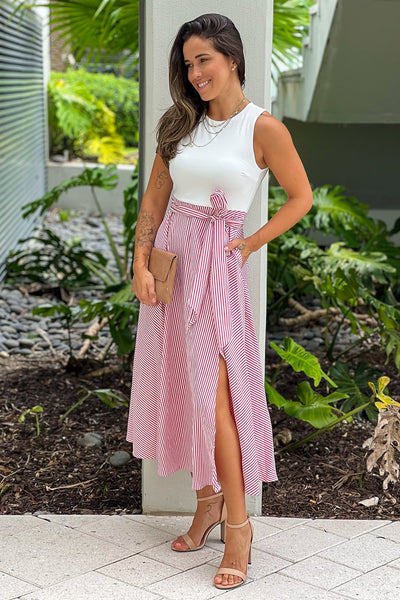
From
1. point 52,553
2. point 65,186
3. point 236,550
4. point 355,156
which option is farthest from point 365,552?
point 355,156

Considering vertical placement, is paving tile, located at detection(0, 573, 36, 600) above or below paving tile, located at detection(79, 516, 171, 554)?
above

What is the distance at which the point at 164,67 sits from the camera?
3.08 m

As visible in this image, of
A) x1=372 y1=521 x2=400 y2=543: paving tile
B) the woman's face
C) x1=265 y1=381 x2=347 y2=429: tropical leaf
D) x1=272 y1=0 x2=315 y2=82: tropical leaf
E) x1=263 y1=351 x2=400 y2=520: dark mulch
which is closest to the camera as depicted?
the woman's face

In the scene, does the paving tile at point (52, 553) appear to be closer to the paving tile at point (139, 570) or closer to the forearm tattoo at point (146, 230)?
the paving tile at point (139, 570)

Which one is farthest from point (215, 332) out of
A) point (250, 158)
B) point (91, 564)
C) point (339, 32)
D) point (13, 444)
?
point (339, 32)

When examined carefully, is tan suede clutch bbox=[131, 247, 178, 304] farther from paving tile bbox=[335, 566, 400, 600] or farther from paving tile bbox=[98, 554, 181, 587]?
paving tile bbox=[335, 566, 400, 600]

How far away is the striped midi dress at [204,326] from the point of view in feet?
8.86

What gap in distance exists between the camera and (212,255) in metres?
2.72

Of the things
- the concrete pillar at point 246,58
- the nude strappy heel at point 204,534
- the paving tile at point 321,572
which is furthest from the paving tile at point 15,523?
the concrete pillar at point 246,58

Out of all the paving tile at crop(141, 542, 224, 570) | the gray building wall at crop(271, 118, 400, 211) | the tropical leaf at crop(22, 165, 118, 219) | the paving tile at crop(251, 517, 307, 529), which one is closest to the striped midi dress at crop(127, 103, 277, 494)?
the paving tile at crop(141, 542, 224, 570)

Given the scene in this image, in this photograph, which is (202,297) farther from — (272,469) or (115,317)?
(115,317)

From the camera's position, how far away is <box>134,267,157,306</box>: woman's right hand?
2.83 m

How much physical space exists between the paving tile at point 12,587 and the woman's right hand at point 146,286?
946mm

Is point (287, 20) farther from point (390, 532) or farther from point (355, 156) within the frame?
point (390, 532)
